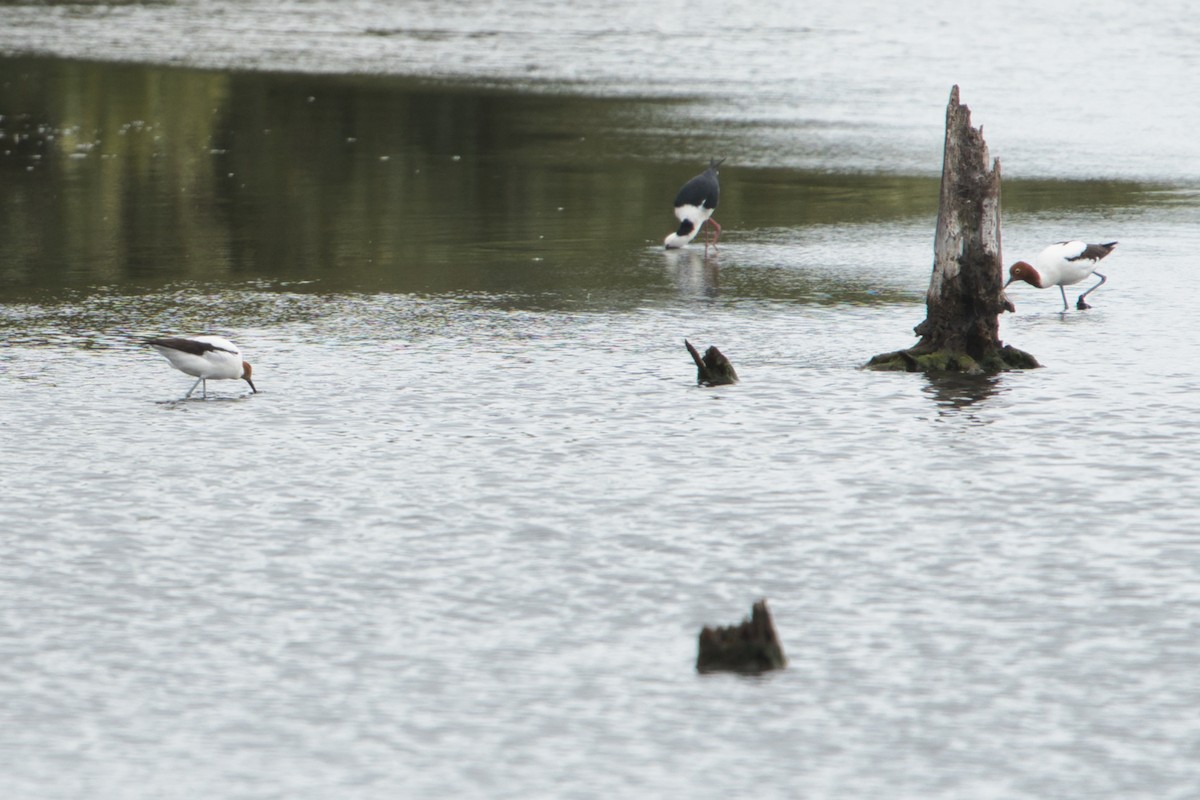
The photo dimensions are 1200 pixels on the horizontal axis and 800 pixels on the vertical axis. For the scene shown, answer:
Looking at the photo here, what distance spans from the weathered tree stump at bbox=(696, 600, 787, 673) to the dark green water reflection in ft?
39.6

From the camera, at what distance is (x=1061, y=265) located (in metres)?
20.0

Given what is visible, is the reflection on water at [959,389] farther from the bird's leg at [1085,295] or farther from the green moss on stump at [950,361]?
the bird's leg at [1085,295]

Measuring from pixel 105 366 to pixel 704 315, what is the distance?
252 inches

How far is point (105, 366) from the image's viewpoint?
58.1 ft

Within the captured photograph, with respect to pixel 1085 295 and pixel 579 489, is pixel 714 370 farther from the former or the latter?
pixel 1085 295

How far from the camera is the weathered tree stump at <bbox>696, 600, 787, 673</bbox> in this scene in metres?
9.86

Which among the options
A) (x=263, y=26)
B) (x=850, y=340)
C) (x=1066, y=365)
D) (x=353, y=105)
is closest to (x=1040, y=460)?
(x=1066, y=365)

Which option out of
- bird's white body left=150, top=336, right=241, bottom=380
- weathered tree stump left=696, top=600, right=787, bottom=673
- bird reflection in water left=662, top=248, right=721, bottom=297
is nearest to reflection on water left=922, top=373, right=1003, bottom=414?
bird reflection in water left=662, top=248, right=721, bottom=297

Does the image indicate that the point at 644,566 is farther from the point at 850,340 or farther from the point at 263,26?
the point at 263,26

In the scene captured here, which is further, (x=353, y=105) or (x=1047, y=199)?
(x=353, y=105)

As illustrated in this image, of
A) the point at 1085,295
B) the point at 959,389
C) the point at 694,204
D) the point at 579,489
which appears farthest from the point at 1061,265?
the point at 579,489

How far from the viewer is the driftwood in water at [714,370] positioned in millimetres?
16422

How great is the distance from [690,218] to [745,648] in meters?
15.1

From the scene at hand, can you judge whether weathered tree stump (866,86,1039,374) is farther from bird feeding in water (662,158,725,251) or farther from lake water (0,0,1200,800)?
bird feeding in water (662,158,725,251)
